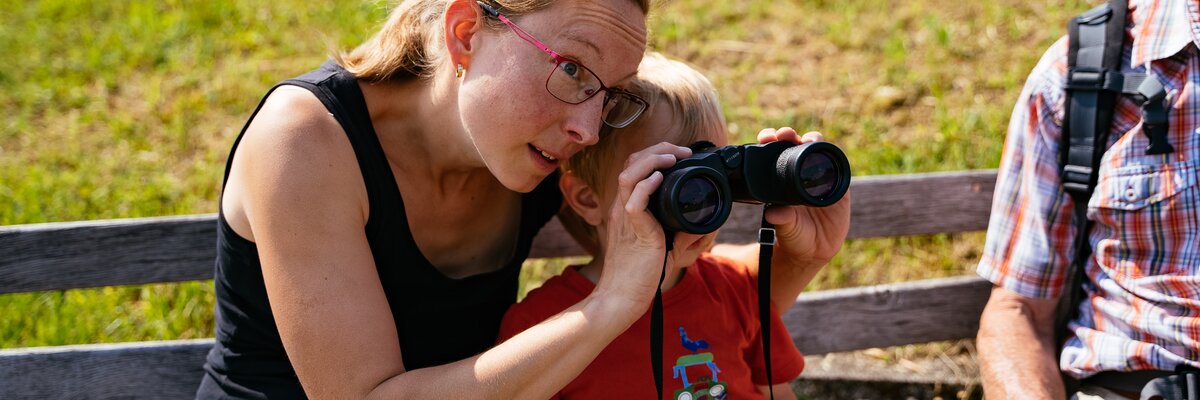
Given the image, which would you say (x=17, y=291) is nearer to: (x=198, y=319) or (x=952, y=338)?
(x=198, y=319)

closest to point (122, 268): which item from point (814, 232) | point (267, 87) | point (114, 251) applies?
point (114, 251)

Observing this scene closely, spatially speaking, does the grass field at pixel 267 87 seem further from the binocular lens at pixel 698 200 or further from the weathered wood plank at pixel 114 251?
the binocular lens at pixel 698 200

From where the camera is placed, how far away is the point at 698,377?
7.74ft

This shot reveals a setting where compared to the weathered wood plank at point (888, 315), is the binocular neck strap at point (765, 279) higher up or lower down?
higher up

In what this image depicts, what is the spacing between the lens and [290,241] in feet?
6.71

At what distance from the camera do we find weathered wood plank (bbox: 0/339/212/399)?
276 centimetres

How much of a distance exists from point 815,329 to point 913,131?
152 centimetres

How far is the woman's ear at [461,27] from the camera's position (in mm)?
2082

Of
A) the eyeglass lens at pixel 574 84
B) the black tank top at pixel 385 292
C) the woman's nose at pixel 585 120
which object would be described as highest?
the eyeglass lens at pixel 574 84

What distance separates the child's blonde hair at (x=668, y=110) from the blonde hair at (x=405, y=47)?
1.29 ft

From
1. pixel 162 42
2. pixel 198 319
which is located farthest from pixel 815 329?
pixel 162 42

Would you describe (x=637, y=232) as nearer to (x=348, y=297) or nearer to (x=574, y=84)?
(x=574, y=84)

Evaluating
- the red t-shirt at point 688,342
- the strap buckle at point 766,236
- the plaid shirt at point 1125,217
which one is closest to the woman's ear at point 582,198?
the red t-shirt at point 688,342

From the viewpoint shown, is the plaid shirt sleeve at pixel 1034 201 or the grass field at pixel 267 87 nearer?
the plaid shirt sleeve at pixel 1034 201
